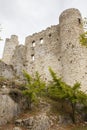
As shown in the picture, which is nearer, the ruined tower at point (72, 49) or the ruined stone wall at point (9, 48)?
the ruined tower at point (72, 49)

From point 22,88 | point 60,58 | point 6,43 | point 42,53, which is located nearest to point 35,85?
point 22,88

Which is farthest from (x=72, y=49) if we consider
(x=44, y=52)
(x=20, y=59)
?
(x=20, y=59)

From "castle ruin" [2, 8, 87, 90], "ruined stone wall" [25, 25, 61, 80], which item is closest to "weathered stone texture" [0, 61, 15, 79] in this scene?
"castle ruin" [2, 8, 87, 90]

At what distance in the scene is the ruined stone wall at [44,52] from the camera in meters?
26.8

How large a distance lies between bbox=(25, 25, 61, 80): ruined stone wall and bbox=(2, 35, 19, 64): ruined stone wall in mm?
5064

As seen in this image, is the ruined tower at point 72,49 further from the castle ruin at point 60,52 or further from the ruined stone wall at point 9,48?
the ruined stone wall at point 9,48

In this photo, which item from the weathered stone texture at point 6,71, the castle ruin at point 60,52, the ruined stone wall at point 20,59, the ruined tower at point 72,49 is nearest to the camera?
the weathered stone texture at point 6,71

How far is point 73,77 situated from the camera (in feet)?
73.8

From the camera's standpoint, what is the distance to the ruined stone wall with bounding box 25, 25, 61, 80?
87.8 feet

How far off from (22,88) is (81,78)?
23.0ft

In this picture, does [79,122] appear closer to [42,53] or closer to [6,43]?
[42,53]

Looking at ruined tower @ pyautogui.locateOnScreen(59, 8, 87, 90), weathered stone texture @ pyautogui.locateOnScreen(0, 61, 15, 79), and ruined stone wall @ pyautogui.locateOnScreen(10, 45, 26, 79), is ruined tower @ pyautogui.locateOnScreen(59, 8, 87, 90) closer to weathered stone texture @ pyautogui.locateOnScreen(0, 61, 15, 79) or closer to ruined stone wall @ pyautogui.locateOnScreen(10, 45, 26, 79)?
weathered stone texture @ pyautogui.locateOnScreen(0, 61, 15, 79)

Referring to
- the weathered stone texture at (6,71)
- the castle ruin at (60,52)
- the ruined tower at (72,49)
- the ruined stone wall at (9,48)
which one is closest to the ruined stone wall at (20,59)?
the castle ruin at (60,52)

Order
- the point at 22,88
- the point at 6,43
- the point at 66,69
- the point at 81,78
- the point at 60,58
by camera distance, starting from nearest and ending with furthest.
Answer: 1. the point at 22,88
2. the point at 81,78
3. the point at 66,69
4. the point at 60,58
5. the point at 6,43
